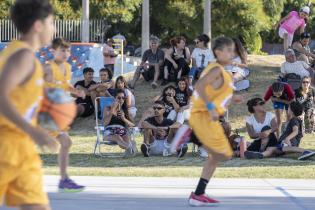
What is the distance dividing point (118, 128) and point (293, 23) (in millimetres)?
6612

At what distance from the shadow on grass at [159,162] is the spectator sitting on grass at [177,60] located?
15.0ft

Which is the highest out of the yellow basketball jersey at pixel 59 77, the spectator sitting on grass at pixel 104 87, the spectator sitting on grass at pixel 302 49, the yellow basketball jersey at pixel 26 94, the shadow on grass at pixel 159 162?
the yellow basketball jersey at pixel 26 94

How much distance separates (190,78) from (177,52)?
4.31 ft

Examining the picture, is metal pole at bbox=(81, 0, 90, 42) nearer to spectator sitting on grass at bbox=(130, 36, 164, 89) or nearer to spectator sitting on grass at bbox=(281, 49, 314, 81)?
spectator sitting on grass at bbox=(130, 36, 164, 89)

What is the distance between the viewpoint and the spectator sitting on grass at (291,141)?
44.4ft

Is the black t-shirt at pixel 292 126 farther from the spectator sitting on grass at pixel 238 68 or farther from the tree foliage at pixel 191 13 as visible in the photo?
the tree foliage at pixel 191 13

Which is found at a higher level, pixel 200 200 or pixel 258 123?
pixel 200 200

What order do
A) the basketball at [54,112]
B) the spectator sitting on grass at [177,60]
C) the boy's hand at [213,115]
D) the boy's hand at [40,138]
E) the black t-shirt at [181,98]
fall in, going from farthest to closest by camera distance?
the spectator sitting on grass at [177,60] → the black t-shirt at [181,98] → the boy's hand at [213,115] → the basketball at [54,112] → the boy's hand at [40,138]

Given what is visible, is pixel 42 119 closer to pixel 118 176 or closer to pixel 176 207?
pixel 176 207

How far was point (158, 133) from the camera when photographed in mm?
14344

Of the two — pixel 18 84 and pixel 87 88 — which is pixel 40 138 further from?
pixel 87 88

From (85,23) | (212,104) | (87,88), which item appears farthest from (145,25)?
(212,104)

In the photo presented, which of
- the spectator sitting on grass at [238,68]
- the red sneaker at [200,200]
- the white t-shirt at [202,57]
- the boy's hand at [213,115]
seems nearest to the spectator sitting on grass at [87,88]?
the white t-shirt at [202,57]

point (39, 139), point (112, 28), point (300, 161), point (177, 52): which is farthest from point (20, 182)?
point (112, 28)
